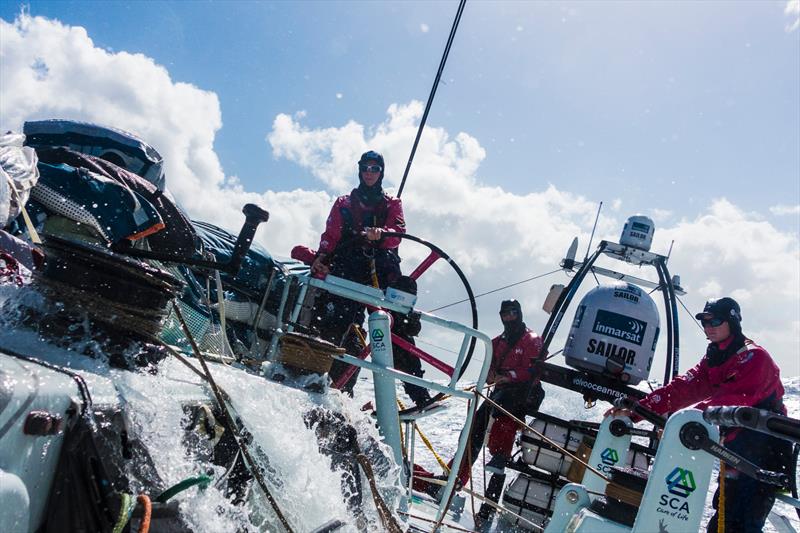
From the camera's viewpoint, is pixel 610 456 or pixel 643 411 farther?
pixel 610 456

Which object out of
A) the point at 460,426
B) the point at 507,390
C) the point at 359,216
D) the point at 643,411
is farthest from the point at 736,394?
the point at 460,426

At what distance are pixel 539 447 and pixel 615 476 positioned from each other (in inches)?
132

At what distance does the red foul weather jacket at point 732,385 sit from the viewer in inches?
164

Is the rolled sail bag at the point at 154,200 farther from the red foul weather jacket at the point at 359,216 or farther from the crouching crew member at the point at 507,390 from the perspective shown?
the crouching crew member at the point at 507,390

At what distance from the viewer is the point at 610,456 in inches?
160

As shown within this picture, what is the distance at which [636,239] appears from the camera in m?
8.80

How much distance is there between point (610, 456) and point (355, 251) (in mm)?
2542

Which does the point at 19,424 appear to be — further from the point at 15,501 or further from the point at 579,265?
the point at 579,265

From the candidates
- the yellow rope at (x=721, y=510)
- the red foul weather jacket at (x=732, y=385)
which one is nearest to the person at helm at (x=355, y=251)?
the red foul weather jacket at (x=732, y=385)

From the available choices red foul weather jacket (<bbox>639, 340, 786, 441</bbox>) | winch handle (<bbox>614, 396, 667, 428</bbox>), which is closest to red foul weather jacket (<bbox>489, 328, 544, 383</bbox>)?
red foul weather jacket (<bbox>639, 340, 786, 441</bbox>)

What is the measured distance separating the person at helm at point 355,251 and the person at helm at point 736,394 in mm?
2138

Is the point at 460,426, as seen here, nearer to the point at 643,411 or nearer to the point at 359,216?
the point at 359,216

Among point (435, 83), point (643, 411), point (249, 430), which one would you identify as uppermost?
point (435, 83)

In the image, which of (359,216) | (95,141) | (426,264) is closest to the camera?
(426,264)
